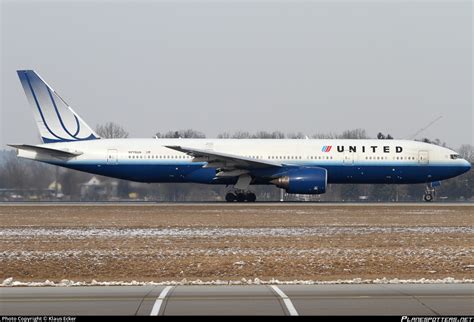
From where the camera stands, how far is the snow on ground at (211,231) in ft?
77.2

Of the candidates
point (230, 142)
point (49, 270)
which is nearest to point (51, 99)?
point (230, 142)

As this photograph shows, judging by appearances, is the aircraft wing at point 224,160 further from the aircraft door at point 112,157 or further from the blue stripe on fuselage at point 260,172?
the aircraft door at point 112,157

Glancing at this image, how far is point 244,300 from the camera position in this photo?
468 inches

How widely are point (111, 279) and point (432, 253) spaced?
8423 mm

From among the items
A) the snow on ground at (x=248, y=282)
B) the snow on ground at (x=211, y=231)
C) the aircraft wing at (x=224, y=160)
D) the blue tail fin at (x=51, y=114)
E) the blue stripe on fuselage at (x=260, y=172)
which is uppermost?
the blue tail fin at (x=51, y=114)

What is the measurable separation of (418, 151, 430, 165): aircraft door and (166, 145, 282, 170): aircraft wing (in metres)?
8.75

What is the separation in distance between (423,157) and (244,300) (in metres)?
35.0

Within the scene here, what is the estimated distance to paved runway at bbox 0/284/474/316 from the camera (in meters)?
10.9

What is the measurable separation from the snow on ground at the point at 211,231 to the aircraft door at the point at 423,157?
18796 millimetres

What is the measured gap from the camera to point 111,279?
15.4 meters

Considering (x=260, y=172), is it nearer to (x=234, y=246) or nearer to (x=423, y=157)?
(x=423, y=157)

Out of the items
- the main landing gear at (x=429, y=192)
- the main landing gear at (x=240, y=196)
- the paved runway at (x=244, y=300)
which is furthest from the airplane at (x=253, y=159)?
the paved runway at (x=244, y=300)

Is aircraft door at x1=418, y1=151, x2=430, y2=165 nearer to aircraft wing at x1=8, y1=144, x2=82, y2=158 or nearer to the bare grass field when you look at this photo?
the bare grass field

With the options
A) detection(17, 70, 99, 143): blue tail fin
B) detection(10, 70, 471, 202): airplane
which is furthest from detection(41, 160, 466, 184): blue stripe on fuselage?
detection(17, 70, 99, 143): blue tail fin
